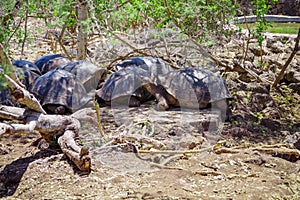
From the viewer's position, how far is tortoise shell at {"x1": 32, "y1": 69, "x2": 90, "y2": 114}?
15.9ft

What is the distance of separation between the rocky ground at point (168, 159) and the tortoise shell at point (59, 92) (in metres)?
0.36

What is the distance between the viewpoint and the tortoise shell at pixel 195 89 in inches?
194

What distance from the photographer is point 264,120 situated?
4766 mm

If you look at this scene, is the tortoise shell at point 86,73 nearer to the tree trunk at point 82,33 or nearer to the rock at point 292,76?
the tree trunk at point 82,33

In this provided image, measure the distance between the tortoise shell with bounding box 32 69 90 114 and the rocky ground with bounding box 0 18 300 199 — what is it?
361mm

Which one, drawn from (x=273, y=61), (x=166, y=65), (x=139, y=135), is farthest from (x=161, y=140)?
(x=273, y=61)

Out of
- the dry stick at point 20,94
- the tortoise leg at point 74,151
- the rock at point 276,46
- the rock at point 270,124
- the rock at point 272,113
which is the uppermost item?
the dry stick at point 20,94

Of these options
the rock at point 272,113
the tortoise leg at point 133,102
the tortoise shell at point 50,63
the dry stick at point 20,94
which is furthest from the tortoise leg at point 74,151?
the tortoise shell at point 50,63

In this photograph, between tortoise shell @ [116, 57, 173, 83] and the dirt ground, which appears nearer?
the dirt ground

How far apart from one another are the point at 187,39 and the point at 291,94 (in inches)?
70.1

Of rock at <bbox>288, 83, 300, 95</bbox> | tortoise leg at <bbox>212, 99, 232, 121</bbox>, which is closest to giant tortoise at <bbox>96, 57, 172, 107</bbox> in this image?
tortoise leg at <bbox>212, 99, 232, 121</bbox>

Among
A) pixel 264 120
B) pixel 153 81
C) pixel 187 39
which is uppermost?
pixel 187 39

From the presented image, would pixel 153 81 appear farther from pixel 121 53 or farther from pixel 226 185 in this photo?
pixel 226 185

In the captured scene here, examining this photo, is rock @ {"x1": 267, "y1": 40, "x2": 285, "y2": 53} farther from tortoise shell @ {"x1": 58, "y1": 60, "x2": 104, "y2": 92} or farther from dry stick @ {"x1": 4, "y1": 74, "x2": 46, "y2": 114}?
dry stick @ {"x1": 4, "y1": 74, "x2": 46, "y2": 114}
